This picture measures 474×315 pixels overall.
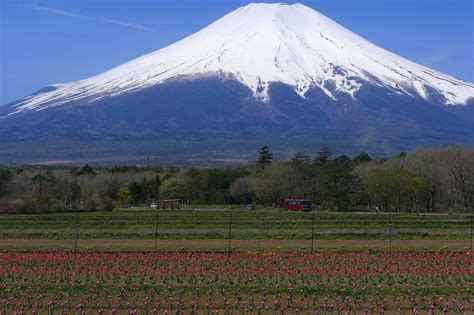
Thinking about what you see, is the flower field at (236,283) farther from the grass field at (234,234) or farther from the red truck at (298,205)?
the red truck at (298,205)

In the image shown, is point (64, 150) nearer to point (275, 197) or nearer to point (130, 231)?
point (275, 197)

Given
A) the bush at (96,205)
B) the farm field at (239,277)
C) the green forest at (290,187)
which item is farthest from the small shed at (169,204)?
the farm field at (239,277)

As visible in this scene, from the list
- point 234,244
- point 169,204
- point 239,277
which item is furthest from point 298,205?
point 239,277

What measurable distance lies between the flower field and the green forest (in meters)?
37.3

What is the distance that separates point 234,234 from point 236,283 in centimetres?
1613

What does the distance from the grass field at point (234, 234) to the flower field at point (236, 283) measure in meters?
4.94

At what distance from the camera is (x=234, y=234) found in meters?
33.5

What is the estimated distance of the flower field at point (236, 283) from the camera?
14.7m

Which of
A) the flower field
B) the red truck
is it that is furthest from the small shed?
the flower field

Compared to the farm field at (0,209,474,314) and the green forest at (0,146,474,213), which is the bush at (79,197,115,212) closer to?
the green forest at (0,146,474,213)

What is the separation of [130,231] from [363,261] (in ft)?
56.0

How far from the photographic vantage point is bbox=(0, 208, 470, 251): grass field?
27.9 m

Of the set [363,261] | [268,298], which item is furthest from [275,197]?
[268,298]

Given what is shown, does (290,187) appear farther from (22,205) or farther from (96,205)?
(22,205)
